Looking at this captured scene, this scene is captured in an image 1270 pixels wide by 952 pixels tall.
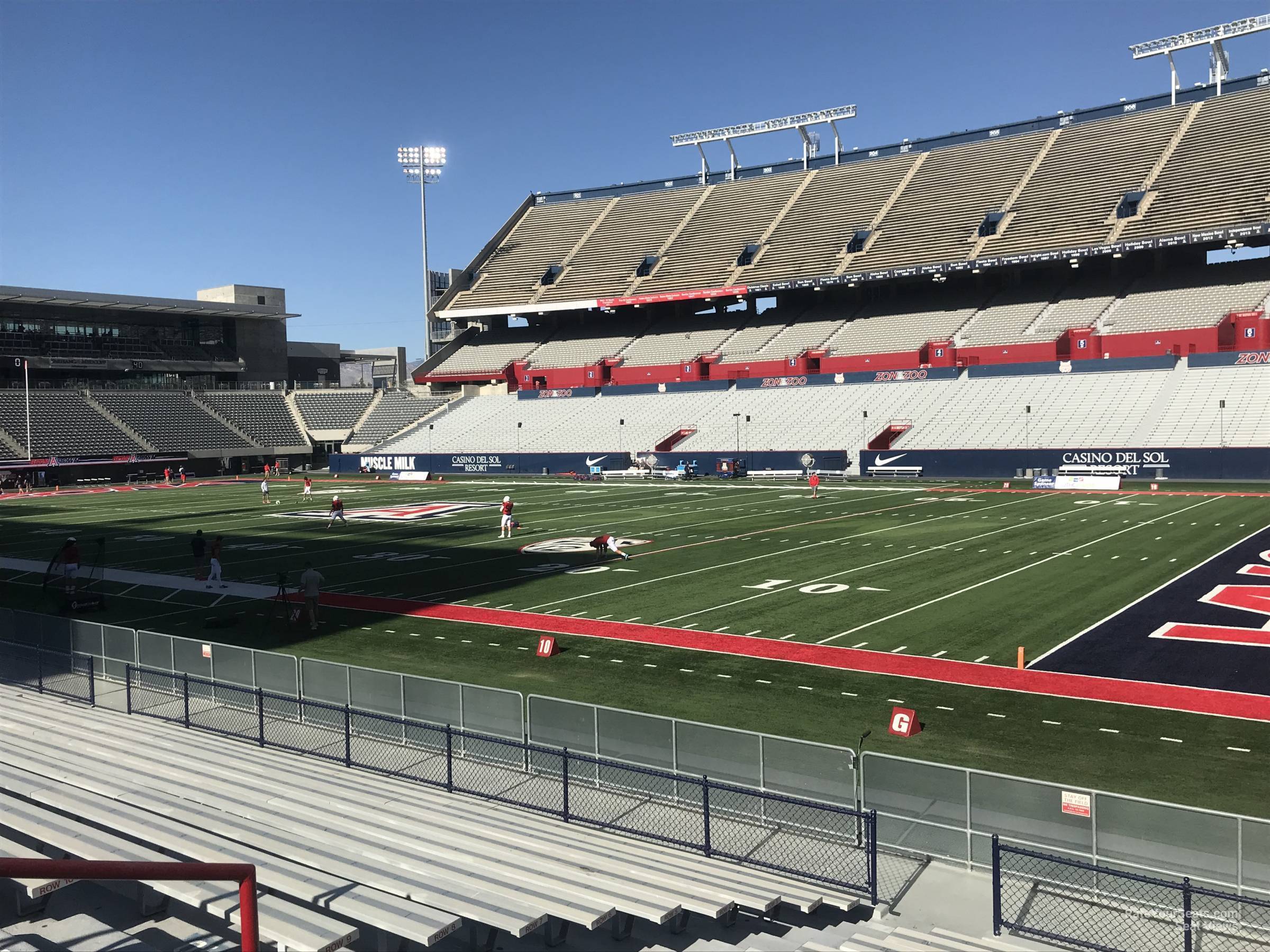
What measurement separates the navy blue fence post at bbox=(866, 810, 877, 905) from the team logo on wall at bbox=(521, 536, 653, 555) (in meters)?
20.3

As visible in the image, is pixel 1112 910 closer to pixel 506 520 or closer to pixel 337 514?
pixel 506 520

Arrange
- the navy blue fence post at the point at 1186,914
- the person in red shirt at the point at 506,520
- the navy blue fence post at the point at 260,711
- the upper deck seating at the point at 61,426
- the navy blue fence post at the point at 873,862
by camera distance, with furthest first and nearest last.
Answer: the upper deck seating at the point at 61,426 → the person in red shirt at the point at 506,520 → the navy blue fence post at the point at 260,711 → the navy blue fence post at the point at 873,862 → the navy blue fence post at the point at 1186,914

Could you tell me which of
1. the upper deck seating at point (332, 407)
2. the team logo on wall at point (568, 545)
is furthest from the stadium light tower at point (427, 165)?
the team logo on wall at point (568, 545)

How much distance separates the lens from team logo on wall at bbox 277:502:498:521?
136ft

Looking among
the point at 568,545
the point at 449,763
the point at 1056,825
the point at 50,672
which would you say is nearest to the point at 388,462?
the point at 568,545

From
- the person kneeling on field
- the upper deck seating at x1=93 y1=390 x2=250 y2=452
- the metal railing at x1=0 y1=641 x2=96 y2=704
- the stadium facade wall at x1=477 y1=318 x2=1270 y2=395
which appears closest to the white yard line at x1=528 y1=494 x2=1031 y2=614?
the person kneeling on field

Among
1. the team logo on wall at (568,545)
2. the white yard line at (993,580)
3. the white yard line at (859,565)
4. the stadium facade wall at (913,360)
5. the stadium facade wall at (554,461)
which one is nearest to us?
the white yard line at (993,580)

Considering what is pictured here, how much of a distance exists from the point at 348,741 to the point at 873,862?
5.97m

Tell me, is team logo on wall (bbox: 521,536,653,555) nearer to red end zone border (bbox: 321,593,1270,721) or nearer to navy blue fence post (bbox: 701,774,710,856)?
red end zone border (bbox: 321,593,1270,721)

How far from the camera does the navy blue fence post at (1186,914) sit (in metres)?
7.00

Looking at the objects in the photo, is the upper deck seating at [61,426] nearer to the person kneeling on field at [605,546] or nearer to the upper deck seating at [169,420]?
the upper deck seating at [169,420]

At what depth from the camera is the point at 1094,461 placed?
49438mm

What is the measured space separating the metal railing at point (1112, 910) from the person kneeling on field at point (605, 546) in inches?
776

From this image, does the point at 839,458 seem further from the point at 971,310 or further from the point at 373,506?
the point at 373,506
